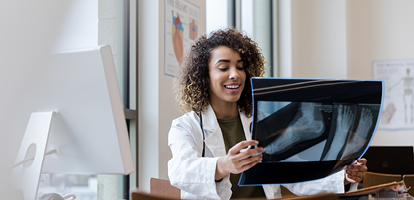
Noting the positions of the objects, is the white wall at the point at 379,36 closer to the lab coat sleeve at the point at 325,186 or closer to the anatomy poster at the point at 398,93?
the anatomy poster at the point at 398,93

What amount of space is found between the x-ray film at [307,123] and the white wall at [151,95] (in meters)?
1.14

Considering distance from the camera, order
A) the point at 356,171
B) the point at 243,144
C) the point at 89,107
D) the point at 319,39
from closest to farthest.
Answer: the point at 89,107
the point at 243,144
the point at 356,171
the point at 319,39

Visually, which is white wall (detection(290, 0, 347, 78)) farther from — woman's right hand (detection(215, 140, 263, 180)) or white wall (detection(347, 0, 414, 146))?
woman's right hand (detection(215, 140, 263, 180))

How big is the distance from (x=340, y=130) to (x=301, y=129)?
0.41 ft

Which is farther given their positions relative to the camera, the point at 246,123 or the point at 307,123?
the point at 246,123

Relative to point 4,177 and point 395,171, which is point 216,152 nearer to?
point 4,177

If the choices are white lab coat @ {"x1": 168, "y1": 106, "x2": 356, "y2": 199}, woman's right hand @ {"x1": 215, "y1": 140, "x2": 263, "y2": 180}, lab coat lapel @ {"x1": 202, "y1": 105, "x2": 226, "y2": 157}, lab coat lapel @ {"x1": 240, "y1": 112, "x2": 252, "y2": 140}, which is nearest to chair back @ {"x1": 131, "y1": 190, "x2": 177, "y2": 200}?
woman's right hand @ {"x1": 215, "y1": 140, "x2": 263, "y2": 180}

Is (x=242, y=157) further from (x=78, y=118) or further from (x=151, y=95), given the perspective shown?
(x=151, y=95)

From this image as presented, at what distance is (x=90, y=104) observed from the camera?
2.88 feet

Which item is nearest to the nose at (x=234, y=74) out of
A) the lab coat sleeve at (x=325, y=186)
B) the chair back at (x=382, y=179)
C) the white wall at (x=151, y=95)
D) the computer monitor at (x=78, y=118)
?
the lab coat sleeve at (x=325, y=186)

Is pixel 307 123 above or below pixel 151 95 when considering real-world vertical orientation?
below

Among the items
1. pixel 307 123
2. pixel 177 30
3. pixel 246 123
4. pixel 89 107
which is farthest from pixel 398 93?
pixel 89 107

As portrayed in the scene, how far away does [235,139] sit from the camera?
180 centimetres

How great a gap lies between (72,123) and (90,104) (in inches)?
3.1
